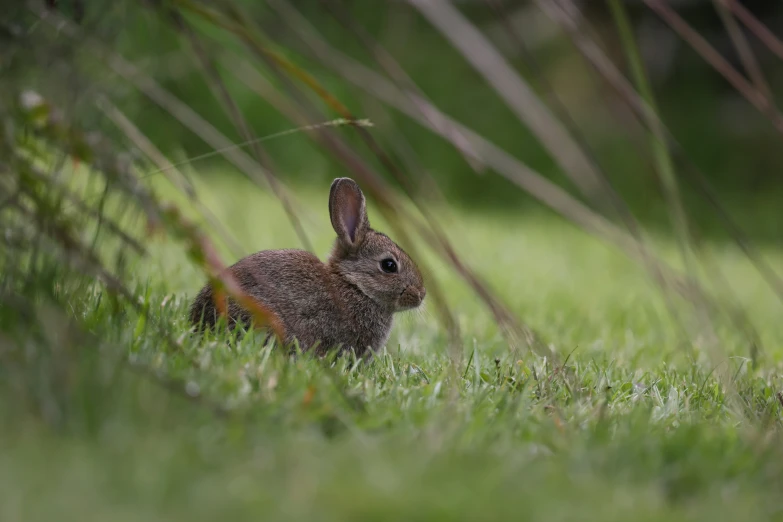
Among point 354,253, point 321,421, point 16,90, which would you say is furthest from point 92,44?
point 354,253

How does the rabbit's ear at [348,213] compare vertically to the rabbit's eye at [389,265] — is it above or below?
above

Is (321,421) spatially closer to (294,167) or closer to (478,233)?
(478,233)

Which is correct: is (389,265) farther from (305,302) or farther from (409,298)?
(305,302)

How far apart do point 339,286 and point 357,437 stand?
72.5 inches

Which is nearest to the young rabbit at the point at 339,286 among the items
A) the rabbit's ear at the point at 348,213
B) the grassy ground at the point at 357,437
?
the rabbit's ear at the point at 348,213

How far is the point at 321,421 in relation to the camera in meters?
2.13

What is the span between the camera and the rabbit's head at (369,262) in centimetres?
387

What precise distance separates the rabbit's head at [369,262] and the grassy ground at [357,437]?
0.51 meters

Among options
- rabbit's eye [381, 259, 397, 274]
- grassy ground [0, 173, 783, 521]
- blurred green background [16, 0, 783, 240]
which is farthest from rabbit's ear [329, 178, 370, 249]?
blurred green background [16, 0, 783, 240]

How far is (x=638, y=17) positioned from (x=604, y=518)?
13280mm

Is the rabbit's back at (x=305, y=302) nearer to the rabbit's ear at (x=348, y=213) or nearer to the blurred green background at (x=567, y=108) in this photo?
the rabbit's ear at (x=348, y=213)

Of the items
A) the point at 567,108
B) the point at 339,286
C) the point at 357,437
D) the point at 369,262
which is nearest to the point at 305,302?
the point at 339,286

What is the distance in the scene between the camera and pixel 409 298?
394 centimetres

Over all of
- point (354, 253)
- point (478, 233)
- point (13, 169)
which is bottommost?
point (478, 233)
